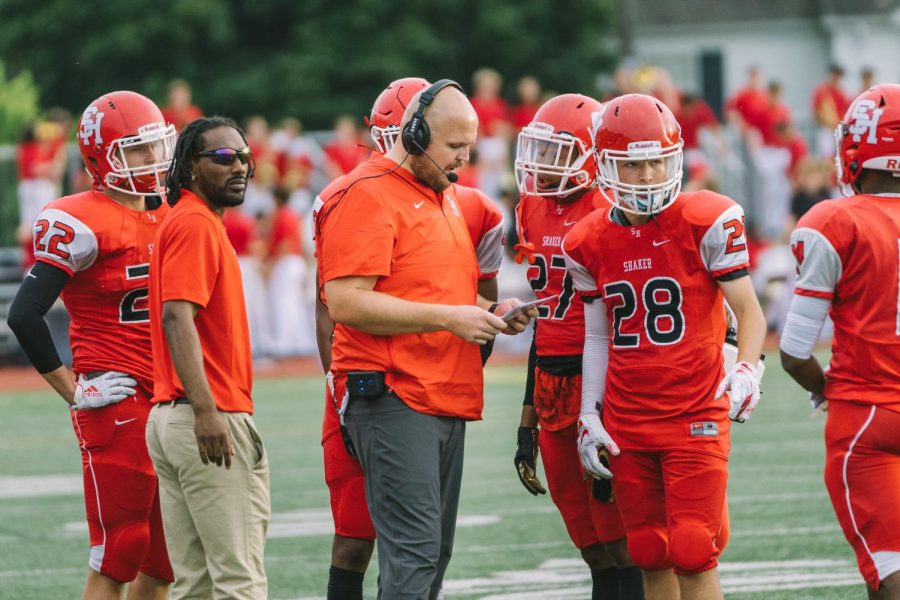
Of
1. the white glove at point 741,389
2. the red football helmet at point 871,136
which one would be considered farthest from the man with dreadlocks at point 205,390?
the red football helmet at point 871,136

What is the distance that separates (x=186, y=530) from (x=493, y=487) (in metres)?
4.93

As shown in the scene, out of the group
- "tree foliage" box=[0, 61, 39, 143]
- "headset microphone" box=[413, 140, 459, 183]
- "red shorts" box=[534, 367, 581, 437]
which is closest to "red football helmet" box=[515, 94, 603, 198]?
"red shorts" box=[534, 367, 581, 437]

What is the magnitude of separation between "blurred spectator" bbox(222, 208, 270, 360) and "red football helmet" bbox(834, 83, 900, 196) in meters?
13.1

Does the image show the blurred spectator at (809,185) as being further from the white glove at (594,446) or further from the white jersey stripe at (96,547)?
the white jersey stripe at (96,547)

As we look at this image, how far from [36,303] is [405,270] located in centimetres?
152

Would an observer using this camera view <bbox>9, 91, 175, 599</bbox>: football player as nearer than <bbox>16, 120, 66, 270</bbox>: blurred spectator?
Yes

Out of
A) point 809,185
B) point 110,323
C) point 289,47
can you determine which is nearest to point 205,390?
point 110,323

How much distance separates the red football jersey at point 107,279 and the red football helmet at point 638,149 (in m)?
1.79

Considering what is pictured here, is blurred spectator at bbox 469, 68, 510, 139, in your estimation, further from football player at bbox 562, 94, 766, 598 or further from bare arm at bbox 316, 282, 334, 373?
football player at bbox 562, 94, 766, 598

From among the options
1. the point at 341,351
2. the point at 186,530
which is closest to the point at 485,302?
the point at 341,351

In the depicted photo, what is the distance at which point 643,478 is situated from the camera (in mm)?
5691

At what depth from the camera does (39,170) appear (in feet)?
60.1

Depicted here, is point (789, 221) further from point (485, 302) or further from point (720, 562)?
point (485, 302)

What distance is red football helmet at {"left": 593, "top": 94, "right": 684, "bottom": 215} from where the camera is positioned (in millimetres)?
5617
